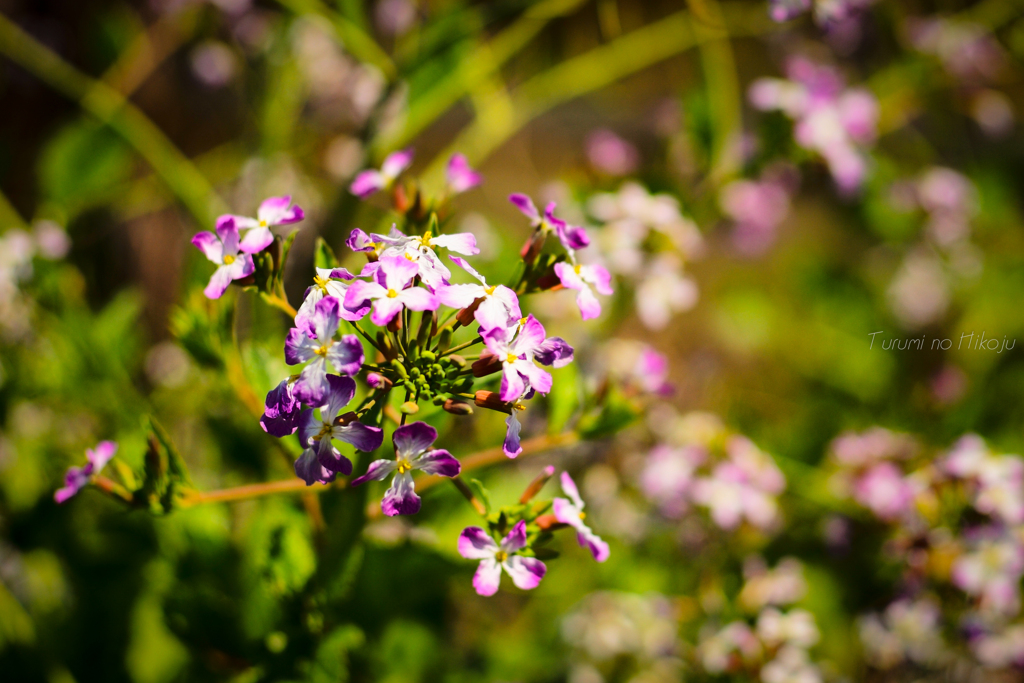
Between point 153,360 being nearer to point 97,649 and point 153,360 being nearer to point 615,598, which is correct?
point 97,649

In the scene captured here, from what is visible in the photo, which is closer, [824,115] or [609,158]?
[824,115]

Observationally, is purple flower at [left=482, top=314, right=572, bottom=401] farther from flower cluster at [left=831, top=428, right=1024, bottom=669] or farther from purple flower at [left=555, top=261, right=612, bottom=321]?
flower cluster at [left=831, top=428, right=1024, bottom=669]

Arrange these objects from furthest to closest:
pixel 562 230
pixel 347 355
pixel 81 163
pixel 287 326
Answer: pixel 81 163 → pixel 287 326 → pixel 562 230 → pixel 347 355

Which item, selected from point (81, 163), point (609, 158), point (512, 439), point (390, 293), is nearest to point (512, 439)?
point (512, 439)

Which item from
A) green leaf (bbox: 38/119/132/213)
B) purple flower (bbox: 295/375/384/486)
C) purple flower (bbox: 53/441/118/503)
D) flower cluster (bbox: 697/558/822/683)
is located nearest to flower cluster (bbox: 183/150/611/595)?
purple flower (bbox: 295/375/384/486)

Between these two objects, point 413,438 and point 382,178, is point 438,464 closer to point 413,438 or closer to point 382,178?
point 413,438

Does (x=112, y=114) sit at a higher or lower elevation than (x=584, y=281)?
Result: higher
